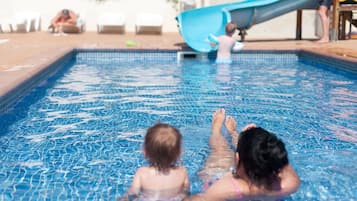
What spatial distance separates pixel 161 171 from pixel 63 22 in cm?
1288

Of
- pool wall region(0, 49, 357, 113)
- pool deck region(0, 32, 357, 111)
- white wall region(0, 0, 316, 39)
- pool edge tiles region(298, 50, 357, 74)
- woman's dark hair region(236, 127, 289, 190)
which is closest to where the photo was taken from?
woman's dark hair region(236, 127, 289, 190)

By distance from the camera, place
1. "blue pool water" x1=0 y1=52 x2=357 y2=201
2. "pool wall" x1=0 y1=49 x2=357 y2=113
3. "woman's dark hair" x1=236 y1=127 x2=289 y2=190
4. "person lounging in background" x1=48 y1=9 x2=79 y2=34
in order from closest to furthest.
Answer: "woman's dark hair" x1=236 y1=127 x2=289 y2=190 → "blue pool water" x1=0 y1=52 x2=357 y2=201 → "pool wall" x1=0 y1=49 x2=357 y2=113 → "person lounging in background" x1=48 y1=9 x2=79 y2=34

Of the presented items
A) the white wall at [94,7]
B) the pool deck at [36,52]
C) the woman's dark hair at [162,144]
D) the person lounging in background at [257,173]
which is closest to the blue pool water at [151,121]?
the pool deck at [36,52]

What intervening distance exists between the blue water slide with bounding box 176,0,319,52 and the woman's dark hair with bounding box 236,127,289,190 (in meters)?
7.96

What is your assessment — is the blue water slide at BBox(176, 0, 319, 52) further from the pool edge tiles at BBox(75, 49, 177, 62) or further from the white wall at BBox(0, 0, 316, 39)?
the white wall at BBox(0, 0, 316, 39)

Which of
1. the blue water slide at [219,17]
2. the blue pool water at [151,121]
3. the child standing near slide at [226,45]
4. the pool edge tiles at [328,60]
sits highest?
the blue water slide at [219,17]

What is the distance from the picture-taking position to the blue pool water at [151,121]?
12.0 ft

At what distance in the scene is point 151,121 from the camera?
5402 millimetres

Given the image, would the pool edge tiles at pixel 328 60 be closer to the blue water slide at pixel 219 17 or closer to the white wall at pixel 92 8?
the blue water slide at pixel 219 17

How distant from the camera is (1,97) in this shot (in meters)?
5.07

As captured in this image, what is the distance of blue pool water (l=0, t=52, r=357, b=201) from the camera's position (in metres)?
3.65

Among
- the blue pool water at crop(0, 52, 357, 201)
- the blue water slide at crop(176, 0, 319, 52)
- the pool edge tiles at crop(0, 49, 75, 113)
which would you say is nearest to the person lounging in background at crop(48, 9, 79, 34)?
the blue water slide at crop(176, 0, 319, 52)

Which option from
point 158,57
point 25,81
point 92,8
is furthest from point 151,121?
point 92,8

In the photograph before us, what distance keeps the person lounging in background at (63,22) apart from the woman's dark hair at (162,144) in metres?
12.7
